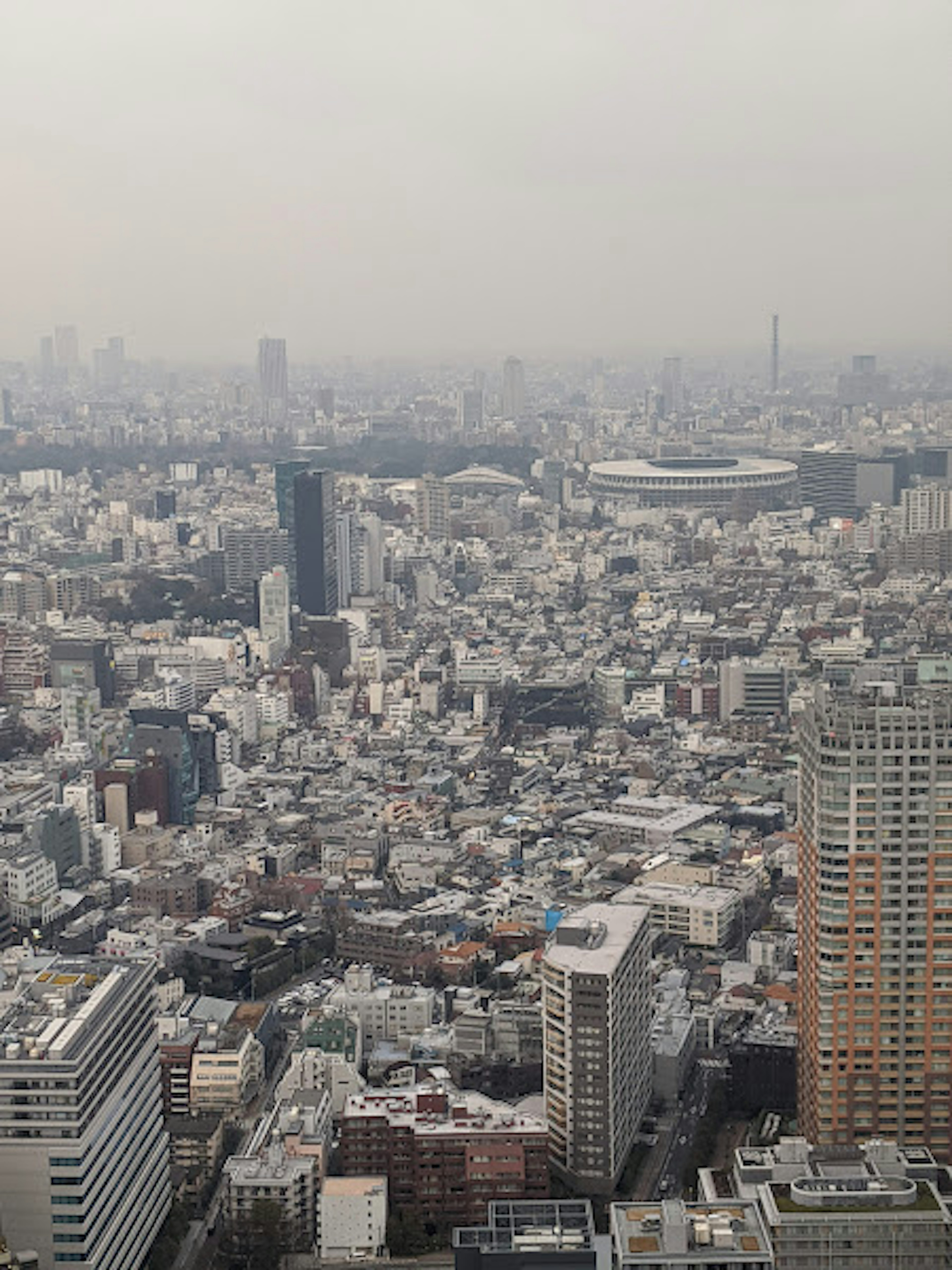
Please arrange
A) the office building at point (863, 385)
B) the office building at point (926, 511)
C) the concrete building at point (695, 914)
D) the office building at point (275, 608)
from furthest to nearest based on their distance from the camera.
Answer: the office building at point (926, 511), the office building at point (275, 608), the office building at point (863, 385), the concrete building at point (695, 914)

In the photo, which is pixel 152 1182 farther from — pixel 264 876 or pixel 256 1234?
pixel 264 876

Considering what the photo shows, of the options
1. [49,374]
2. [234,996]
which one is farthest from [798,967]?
[49,374]

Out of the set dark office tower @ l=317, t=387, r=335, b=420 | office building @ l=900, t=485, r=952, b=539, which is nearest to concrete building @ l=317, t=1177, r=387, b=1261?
office building @ l=900, t=485, r=952, b=539

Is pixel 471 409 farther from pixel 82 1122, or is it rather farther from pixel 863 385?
pixel 82 1122

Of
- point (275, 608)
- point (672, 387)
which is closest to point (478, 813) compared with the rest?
point (275, 608)

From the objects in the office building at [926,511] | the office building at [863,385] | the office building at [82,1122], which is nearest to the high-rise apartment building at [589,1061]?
the office building at [82,1122]

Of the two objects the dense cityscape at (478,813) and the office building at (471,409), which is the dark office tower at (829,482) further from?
the office building at (471,409)

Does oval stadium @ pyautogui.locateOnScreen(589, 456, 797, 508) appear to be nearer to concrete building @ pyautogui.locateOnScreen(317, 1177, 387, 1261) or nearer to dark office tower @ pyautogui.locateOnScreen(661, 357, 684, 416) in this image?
dark office tower @ pyautogui.locateOnScreen(661, 357, 684, 416)
